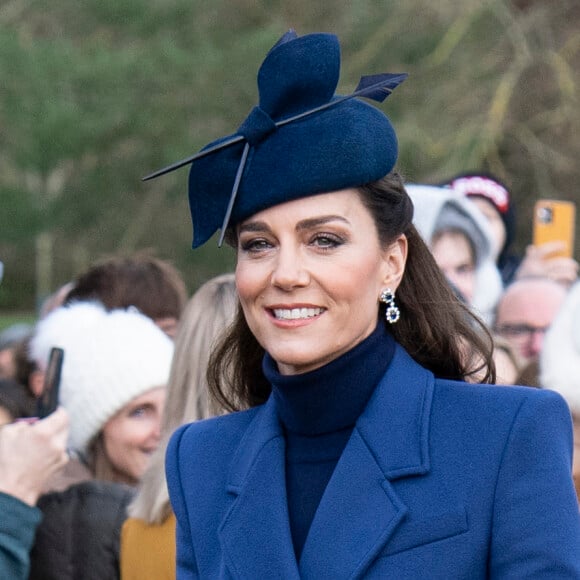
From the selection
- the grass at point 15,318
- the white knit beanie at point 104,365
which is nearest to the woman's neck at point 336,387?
the white knit beanie at point 104,365

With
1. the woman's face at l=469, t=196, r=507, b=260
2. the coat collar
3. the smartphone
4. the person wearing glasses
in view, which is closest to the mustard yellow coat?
the coat collar

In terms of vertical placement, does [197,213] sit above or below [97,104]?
below

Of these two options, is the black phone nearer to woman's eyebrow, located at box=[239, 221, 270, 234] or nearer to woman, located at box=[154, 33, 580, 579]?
woman, located at box=[154, 33, 580, 579]

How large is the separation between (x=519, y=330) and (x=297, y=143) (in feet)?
11.5

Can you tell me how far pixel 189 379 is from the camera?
365 centimetres

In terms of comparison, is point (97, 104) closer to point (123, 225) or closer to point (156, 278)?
point (123, 225)

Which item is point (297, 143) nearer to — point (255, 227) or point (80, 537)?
point (255, 227)

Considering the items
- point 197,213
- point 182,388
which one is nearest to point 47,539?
point 182,388

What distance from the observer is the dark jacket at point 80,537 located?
3.59 meters

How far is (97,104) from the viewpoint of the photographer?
1434 cm

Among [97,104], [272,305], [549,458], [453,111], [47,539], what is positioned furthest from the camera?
[453,111]

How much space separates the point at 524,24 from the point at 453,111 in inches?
58.2

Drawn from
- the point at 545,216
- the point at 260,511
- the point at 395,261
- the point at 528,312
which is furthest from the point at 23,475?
the point at 545,216

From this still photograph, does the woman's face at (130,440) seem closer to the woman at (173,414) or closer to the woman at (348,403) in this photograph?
the woman at (173,414)
